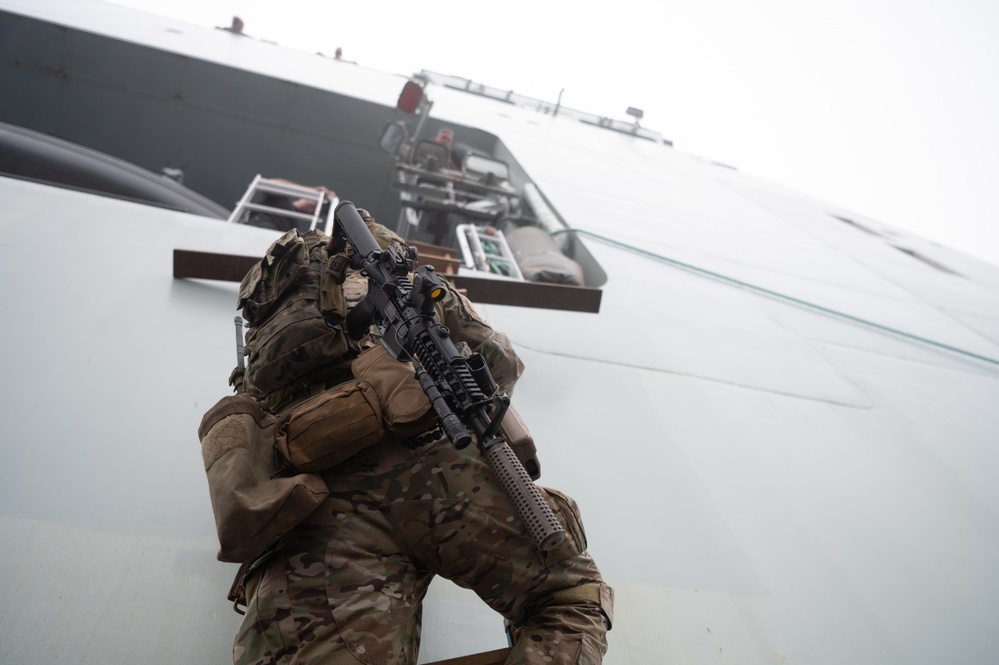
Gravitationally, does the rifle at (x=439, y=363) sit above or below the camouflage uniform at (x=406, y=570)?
above

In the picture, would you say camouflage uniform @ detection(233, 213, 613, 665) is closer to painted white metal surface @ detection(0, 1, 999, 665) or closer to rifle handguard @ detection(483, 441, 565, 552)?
rifle handguard @ detection(483, 441, 565, 552)

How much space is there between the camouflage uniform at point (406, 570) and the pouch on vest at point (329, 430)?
12 cm

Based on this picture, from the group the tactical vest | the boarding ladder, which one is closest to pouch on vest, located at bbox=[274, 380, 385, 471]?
the tactical vest

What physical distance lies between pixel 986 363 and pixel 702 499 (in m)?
4.99

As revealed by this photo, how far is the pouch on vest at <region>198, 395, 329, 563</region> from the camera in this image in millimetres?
1600

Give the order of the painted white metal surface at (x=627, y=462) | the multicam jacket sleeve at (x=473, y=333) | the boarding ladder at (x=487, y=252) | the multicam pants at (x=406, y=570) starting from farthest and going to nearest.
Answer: the boarding ladder at (x=487, y=252) < the multicam jacket sleeve at (x=473, y=333) < the painted white metal surface at (x=627, y=462) < the multicam pants at (x=406, y=570)

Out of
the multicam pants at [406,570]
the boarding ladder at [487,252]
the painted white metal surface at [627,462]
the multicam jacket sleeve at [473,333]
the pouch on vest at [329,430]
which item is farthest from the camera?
the boarding ladder at [487,252]

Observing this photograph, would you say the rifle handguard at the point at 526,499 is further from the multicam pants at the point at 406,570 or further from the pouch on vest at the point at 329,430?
the pouch on vest at the point at 329,430

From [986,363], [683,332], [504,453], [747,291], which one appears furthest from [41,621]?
[986,363]

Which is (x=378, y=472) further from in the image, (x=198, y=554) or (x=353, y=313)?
(x=198, y=554)

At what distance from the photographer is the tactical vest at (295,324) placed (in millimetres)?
2129

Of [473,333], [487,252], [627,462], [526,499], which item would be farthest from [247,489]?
[487,252]

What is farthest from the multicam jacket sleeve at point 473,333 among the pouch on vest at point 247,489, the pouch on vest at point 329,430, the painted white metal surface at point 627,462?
the pouch on vest at point 247,489

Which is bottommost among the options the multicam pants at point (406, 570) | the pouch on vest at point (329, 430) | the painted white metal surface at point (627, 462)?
the painted white metal surface at point (627, 462)
